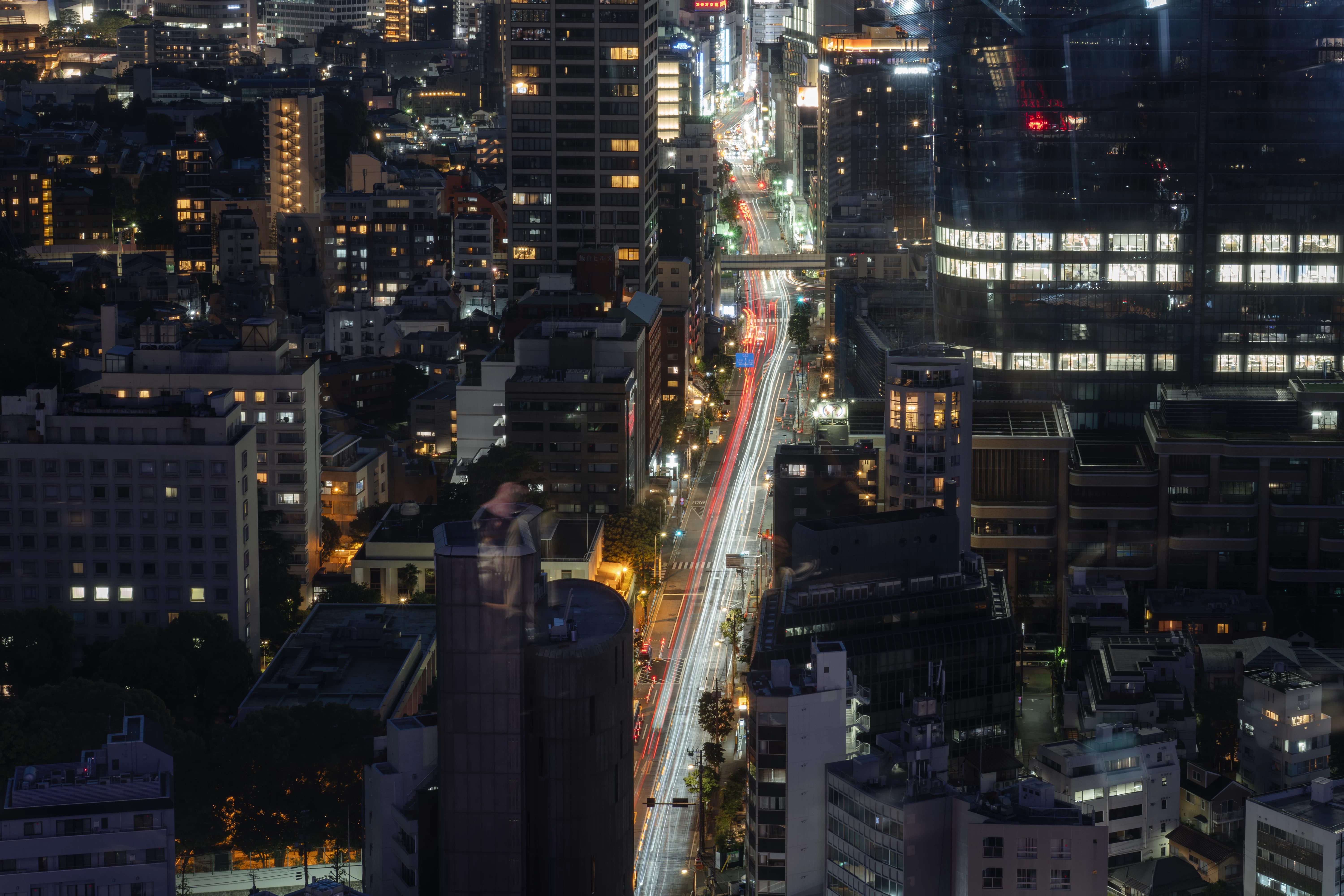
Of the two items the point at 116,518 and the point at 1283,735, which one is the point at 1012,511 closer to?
the point at 1283,735

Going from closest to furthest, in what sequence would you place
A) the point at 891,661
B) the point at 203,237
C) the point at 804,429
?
the point at 891,661 < the point at 804,429 < the point at 203,237

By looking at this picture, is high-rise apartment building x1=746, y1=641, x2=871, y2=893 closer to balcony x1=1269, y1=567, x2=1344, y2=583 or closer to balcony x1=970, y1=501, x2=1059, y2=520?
balcony x1=970, y1=501, x2=1059, y2=520

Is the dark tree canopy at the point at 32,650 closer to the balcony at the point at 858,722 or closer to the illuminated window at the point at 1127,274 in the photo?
the balcony at the point at 858,722

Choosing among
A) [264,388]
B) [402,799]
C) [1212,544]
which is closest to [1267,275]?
[1212,544]

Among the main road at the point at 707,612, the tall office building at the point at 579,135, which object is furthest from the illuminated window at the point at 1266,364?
→ the tall office building at the point at 579,135

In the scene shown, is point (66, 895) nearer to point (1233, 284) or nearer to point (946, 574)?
point (946, 574)

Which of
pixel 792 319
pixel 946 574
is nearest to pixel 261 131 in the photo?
pixel 792 319
